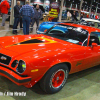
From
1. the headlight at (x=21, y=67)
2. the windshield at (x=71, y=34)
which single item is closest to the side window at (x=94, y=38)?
the windshield at (x=71, y=34)

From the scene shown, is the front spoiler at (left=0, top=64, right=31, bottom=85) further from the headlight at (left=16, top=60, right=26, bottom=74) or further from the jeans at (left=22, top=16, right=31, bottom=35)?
the jeans at (left=22, top=16, right=31, bottom=35)

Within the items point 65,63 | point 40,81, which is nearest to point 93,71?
point 65,63

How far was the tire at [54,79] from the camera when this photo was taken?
7.48ft

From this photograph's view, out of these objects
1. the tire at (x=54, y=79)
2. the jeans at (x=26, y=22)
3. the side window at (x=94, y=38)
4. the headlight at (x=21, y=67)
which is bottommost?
the tire at (x=54, y=79)

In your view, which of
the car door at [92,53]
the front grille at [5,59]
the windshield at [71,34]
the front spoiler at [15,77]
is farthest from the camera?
the windshield at [71,34]

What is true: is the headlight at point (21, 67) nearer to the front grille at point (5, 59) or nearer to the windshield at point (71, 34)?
the front grille at point (5, 59)

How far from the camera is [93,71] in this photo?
3.86 meters

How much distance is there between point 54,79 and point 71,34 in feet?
4.24

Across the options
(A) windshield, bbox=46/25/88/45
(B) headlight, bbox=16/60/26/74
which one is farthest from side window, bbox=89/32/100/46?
(B) headlight, bbox=16/60/26/74

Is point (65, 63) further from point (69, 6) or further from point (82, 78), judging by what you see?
point (69, 6)

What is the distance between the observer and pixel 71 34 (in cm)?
330

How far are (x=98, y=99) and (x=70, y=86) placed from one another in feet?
1.97

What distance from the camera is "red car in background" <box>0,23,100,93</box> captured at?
210cm

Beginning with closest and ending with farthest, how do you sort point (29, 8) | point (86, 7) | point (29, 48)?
1. point (29, 48)
2. point (29, 8)
3. point (86, 7)
